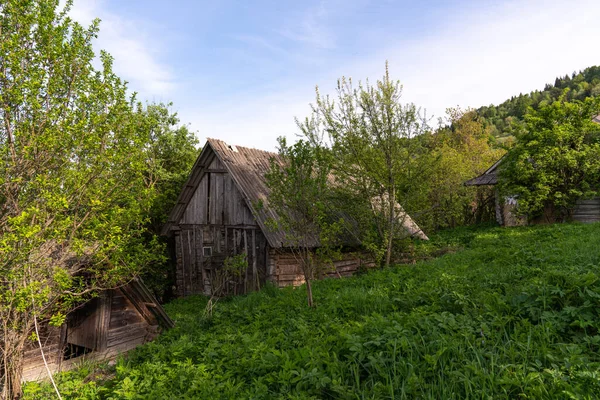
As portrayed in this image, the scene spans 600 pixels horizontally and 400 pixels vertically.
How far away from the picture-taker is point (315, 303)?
26.5ft

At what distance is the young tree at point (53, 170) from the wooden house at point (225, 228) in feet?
20.0

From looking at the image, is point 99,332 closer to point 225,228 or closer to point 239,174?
point 225,228

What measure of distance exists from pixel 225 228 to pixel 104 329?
700 cm

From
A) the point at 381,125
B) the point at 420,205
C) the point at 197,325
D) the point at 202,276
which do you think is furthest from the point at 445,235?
the point at 197,325

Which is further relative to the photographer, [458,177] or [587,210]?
[458,177]

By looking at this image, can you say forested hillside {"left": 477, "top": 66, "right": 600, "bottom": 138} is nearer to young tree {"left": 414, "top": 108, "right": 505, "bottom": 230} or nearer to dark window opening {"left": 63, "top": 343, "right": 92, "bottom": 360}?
young tree {"left": 414, "top": 108, "right": 505, "bottom": 230}

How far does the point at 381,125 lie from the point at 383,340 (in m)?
9.87

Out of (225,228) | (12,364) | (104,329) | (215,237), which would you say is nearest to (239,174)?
(225,228)

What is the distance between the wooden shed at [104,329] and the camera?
7.21 metres

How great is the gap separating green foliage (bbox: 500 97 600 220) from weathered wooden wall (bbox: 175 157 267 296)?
14536 mm

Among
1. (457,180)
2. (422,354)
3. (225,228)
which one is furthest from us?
(457,180)

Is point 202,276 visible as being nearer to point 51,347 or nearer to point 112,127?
point 51,347

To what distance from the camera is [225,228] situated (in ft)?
47.9

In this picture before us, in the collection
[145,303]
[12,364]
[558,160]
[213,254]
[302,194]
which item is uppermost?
[558,160]
